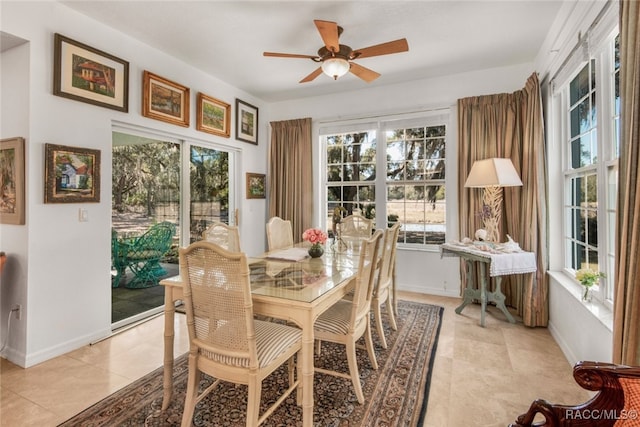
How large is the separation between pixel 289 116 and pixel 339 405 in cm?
428

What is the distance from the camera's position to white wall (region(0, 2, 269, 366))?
2.45 metres

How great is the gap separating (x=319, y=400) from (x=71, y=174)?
105 inches

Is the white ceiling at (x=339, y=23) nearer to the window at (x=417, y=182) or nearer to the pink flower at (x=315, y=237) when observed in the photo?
the window at (x=417, y=182)

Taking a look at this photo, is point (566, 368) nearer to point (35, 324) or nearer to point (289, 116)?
point (35, 324)

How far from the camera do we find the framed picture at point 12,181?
2453mm

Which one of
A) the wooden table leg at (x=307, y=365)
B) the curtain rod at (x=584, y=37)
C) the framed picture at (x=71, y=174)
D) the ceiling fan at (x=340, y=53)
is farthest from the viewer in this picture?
the framed picture at (x=71, y=174)

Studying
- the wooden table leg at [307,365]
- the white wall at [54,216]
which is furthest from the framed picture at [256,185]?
the wooden table leg at [307,365]

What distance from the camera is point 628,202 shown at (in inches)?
55.6

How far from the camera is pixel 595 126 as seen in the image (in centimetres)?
232

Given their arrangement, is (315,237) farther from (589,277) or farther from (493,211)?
(493,211)

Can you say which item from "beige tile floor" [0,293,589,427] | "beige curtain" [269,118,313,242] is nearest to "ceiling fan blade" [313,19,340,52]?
"beige curtain" [269,118,313,242]

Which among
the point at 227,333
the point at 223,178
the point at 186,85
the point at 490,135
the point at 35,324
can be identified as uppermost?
the point at 186,85

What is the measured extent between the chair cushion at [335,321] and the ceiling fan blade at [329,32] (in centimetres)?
200

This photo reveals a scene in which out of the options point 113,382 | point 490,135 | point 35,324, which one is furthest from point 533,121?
point 35,324
